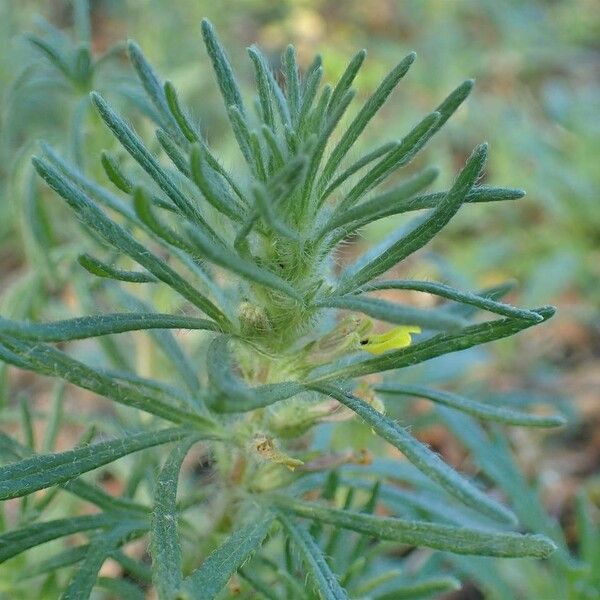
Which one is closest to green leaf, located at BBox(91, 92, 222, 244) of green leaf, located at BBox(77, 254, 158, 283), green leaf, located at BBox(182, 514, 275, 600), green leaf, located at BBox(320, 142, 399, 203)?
green leaf, located at BBox(77, 254, 158, 283)

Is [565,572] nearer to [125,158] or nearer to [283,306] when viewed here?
[283,306]

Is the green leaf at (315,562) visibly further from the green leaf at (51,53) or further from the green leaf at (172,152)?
the green leaf at (51,53)

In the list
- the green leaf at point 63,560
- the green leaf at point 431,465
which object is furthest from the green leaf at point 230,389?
the green leaf at point 63,560

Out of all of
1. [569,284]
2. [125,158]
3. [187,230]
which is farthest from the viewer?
[569,284]

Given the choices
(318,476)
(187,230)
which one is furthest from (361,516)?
(187,230)

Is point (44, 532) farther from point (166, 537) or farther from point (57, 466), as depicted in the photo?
point (166, 537)

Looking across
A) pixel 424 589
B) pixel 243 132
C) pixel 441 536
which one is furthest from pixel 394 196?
pixel 424 589

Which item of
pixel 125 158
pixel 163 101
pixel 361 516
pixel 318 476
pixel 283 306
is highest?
pixel 163 101

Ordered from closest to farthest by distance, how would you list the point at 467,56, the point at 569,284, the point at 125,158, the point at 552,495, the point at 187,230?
the point at 187,230 → the point at 125,158 → the point at 552,495 → the point at 569,284 → the point at 467,56
